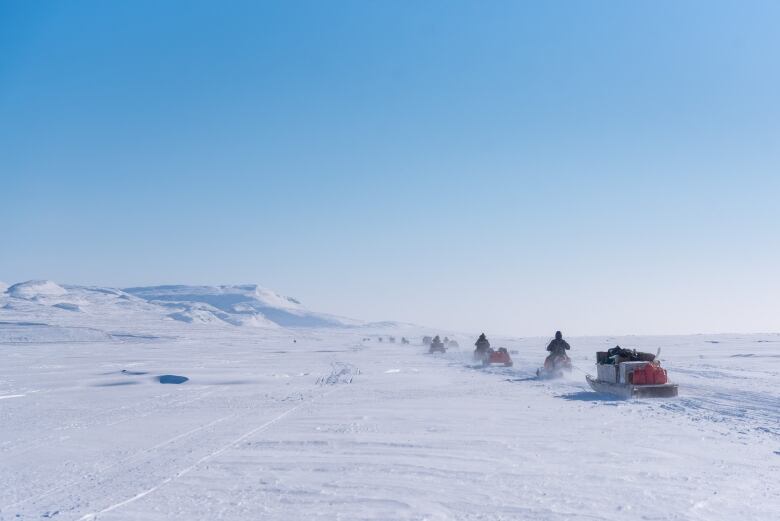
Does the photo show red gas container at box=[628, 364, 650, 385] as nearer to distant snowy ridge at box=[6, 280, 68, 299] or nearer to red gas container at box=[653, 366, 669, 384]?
red gas container at box=[653, 366, 669, 384]

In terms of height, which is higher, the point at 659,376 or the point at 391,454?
the point at 659,376

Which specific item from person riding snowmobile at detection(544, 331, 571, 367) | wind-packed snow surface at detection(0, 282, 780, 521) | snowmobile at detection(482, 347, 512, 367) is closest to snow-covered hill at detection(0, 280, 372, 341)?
snowmobile at detection(482, 347, 512, 367)

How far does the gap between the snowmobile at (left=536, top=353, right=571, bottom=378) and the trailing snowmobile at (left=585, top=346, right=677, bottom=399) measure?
608 cm

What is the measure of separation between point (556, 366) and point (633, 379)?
8.50 metres

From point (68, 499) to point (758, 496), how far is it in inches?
294

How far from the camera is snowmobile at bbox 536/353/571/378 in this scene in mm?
25375

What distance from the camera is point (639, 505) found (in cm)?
664

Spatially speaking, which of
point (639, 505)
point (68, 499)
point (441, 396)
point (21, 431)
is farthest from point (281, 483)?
point (441, 396)

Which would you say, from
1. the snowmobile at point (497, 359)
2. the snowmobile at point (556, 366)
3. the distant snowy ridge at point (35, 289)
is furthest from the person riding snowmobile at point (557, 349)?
the distant snowy ridge at point (35, 289)

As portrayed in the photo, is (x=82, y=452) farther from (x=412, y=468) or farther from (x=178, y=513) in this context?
(x=412, y=468)

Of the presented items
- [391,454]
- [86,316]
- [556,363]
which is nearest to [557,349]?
[556,363]

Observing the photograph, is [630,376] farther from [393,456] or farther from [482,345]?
[482,345]

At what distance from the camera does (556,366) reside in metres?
25.6

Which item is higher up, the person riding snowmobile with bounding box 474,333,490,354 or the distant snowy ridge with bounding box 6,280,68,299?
the distant snowy ridge with bounding box 6,280,68,299
